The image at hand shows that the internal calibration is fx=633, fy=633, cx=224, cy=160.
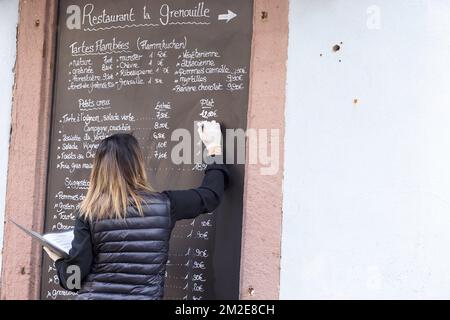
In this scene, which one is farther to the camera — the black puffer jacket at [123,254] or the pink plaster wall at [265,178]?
the pink plaster wall at [265,178]

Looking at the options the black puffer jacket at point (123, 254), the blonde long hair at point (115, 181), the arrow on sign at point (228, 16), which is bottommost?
the black puffer jacket at point (123, 254)

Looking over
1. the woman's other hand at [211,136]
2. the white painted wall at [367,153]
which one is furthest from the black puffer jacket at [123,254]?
the white painted wall at [367,153]

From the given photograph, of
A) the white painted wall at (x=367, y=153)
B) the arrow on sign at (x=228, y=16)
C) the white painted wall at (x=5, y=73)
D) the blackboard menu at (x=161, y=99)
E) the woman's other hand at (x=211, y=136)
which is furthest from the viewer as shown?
the white painted wall at (x=5, y=73)

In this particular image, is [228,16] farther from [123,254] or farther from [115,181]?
[123,254]

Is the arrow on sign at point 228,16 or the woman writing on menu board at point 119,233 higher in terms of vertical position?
the arrow on sign at point 228,16

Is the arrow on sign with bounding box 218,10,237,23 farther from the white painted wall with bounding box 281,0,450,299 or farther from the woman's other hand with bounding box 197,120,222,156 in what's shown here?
the woman's other hand with bounding box 197,120,222,156

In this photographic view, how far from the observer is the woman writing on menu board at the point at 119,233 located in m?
3.20

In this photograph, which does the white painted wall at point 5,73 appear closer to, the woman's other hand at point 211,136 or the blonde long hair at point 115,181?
the woman's other hand at point 211,136

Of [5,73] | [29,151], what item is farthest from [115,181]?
[5,73]

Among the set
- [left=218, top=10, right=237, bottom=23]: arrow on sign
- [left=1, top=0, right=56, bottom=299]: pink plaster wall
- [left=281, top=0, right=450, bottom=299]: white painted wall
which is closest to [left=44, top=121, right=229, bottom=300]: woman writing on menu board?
[left=281, top=0, right=450, bottom=299]: white painted wall

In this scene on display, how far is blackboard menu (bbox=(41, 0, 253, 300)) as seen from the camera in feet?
13.6

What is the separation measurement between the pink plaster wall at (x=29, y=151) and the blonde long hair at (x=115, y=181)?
61.3 inches

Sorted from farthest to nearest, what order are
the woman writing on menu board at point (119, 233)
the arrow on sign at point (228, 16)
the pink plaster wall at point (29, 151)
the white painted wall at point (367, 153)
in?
the pink plaster wall at point (29, 151) → the arrow on sign at point (228, 16) → the white painted wall at point (367, 153) → the woman writing on menu board at point (119, 233)

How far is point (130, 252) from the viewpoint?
10.6ft
